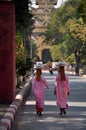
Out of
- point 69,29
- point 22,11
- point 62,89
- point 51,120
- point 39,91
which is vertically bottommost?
point 51,120

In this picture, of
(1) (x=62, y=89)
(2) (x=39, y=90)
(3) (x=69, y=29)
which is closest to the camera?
(1) (x=62, y=89)

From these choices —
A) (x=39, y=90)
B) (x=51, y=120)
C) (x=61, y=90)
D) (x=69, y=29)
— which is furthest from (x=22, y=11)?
(x=69, y=29)

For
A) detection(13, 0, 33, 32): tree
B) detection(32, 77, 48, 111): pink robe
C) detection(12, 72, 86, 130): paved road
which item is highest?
detection(13, 0, 33, 32): tree

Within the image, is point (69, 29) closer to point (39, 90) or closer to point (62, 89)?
point (39, 90)

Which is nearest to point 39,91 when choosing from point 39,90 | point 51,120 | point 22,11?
point 39,90

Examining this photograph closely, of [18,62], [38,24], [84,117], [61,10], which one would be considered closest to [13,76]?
[84,117]

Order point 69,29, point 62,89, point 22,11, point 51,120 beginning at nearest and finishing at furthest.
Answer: point 51,120, point 62,89, point 22,11, point 69,29

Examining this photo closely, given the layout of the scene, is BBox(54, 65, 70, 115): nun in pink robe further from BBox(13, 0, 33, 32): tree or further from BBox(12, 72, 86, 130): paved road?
BBox(13, 0, 33, 32): tree

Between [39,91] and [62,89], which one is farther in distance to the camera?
[39,91]

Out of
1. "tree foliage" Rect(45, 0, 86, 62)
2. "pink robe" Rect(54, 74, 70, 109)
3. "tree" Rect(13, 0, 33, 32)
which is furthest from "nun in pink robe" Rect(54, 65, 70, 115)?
"tree foliage" Rect(45, 0, 86, 62)

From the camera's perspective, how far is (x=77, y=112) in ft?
61.0

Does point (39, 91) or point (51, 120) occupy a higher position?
point (39, 91)

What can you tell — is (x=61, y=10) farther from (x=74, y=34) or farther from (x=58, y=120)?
(x=58, y=120)

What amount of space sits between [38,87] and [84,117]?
7.28 ft
